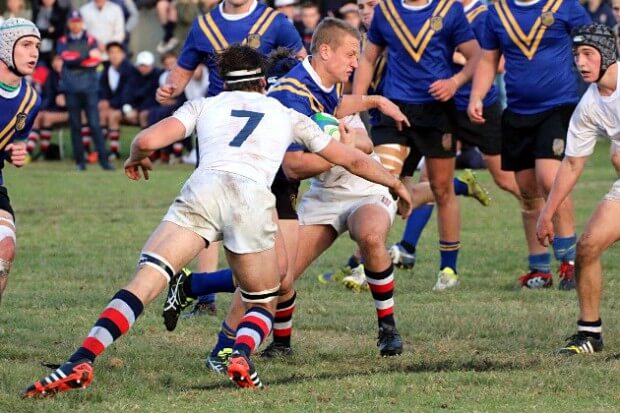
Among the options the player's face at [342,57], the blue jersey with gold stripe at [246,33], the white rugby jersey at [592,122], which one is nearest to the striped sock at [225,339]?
the player's face at [342,57]

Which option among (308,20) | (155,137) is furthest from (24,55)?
(308,20)

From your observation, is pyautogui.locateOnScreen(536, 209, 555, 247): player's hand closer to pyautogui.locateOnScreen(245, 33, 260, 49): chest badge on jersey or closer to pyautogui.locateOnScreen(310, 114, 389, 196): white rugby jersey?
pyautogui.locateOnScreen(310, 114, 389, 196): white rugby jersey

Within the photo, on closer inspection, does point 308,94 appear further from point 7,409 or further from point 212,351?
point 7,409

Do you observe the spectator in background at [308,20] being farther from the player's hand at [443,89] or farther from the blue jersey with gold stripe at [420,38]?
the player's hand at [443,89]

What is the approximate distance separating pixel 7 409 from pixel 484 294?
16.1 ft

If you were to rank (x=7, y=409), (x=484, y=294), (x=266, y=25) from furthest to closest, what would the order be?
(x=484, y=294)
(x=266, y=25)
(x=7, y=409)

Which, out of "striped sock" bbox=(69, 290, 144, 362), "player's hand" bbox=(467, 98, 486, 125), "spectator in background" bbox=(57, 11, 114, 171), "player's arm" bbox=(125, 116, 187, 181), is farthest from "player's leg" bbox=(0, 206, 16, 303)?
"spectator in background" bbox=(57, 11, 114, 171)

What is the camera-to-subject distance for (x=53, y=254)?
12852mm

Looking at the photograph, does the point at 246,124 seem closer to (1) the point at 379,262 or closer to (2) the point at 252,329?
(2) the point at 252,329

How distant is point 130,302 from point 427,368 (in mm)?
1864

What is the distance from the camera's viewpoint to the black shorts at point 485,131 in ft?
37.1

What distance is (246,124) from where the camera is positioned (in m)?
7.07

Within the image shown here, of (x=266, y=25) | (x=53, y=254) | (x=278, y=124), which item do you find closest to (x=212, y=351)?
(x=278, y=124)

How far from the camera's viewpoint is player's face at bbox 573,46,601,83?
800 cm
